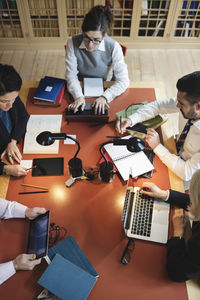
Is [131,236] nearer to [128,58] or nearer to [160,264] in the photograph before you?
[160,264]

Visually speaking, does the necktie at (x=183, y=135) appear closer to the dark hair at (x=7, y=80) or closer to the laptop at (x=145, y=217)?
the laptop at (x=145, y=217)

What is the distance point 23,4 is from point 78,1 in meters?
0.74

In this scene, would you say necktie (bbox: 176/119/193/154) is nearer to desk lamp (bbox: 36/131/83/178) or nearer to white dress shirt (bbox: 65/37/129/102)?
white dress shirt (bbox: 65/37/129/102)

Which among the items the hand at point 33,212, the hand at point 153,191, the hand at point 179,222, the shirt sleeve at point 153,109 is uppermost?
the shirt sleeve at point 153,109

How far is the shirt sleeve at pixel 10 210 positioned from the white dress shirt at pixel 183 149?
897 millimetres

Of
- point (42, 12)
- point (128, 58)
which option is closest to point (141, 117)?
point (128, 58)

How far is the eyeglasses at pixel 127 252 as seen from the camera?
1216 millimetres

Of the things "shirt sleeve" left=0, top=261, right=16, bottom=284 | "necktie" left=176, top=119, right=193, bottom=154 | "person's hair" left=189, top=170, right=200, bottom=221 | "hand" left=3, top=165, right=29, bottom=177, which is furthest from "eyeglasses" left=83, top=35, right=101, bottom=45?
"shirt sleeve" left=0, top=261, right=16, bottom=284

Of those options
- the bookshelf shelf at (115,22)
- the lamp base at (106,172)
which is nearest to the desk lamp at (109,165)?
the lamp base at (106,172)

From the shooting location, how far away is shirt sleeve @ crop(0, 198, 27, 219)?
1.33m

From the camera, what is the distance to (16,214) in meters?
1.34

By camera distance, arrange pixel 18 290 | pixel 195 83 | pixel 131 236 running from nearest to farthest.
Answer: pixel 18 290 → pixel 131 236 → pixel 195 83

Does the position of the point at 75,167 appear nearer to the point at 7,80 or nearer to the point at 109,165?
the point at 109,165

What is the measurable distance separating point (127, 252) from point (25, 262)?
497 millimetres
